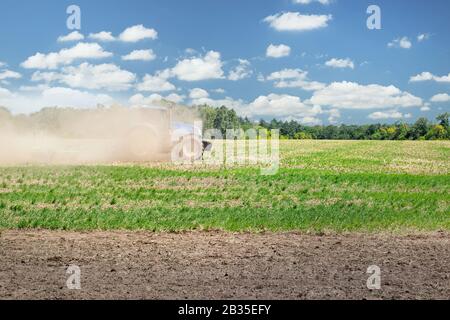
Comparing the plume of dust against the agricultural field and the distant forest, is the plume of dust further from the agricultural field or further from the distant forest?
the distant forest

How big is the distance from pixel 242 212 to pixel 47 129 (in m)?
22.1

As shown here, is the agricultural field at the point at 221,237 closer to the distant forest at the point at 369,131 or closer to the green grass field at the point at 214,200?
the green grass field at the point at 214,200

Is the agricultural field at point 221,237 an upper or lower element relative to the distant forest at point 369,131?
lower

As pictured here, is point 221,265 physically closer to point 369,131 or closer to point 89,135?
point 89,135

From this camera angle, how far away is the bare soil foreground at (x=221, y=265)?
6.95m

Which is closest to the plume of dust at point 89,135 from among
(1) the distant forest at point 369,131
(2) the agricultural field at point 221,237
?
(2) the agricultural field at point 221,237

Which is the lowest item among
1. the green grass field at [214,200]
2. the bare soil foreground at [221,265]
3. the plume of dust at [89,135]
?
the bare soil foreground at [221,265]

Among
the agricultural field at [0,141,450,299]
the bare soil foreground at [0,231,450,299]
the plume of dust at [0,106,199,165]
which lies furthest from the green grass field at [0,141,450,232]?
the plume of dust at [0,106,199,165]

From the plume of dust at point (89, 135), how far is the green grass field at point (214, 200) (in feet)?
10.6

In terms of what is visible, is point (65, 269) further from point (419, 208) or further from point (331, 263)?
point (419, 208)

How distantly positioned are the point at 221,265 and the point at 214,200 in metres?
6.44

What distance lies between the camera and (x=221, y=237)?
10.6 metres

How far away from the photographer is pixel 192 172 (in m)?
21.6
